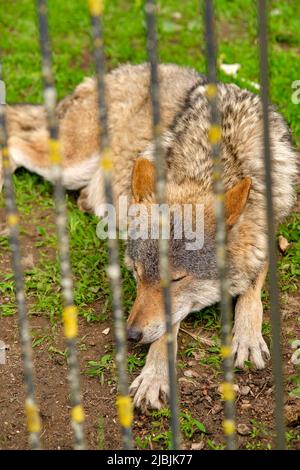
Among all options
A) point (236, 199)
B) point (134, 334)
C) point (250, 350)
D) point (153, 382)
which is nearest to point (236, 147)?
point (236, 199)

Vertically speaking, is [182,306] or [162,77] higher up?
[162,77]

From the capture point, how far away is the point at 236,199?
396 centimetres

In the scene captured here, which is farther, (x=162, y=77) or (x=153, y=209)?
(x=162, y=77)

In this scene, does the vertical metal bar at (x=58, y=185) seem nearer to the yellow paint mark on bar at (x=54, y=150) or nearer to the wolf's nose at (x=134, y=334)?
the yellow paint mark on bar at (x=54, y=150)

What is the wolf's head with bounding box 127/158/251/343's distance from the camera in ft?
13.1

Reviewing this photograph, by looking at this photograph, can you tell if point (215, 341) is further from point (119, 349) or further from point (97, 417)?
point (119, 349)

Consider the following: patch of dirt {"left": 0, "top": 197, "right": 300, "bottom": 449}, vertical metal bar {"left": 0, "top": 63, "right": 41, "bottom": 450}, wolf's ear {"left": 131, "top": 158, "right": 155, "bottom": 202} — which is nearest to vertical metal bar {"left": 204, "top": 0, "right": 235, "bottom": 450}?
vertical metal bar {"left": 0, "top": 63, "right": 41, "bottom": 450}

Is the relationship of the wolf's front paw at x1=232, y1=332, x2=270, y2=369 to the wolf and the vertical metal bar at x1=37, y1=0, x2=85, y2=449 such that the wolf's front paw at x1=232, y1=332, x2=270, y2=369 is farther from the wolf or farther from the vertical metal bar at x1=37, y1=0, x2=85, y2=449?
the vertical metal bar at x1=37, y1=0, x2=85, y2=449

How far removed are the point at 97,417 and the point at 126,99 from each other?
316cm

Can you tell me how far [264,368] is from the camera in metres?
4.32

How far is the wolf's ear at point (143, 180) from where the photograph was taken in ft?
14.6

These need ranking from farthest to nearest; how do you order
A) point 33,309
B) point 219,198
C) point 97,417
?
point 33,309
point 97,417
point 219,198

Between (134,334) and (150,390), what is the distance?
13.2 inches

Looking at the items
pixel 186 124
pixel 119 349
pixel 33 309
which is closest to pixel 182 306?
pixel 33 309
